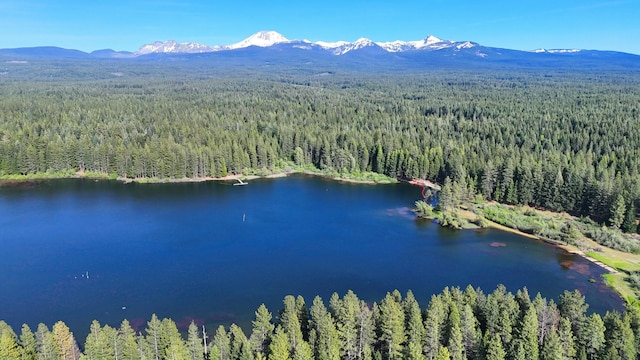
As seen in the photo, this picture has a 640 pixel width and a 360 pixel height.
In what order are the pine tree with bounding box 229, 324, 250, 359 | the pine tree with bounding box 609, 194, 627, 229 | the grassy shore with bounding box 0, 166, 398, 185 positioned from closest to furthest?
the pine tree with bounding box 229, 324, 250, 359
the pine tree with bounding box 609, 194, 627, 229
the grassy shore with bounding box 0, 166, 398, 185

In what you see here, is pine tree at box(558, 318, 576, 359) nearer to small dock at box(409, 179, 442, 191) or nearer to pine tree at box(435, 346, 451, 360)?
pine tree at box(435, 346, 451, 360)

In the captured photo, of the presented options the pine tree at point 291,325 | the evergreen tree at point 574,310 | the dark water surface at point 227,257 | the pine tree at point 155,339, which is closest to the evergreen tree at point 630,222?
the dark water surface at point 227,257

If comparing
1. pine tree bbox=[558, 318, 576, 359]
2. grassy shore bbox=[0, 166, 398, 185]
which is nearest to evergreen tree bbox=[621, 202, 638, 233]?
pine tree bbox=[558, 318, 576, 359]

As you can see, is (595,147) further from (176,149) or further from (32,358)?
(32,358)

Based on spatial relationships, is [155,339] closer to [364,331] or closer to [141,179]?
[364,331]

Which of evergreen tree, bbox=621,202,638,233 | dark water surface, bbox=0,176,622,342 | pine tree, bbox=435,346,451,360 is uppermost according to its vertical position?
pine tree, bbox=435,346,451,360

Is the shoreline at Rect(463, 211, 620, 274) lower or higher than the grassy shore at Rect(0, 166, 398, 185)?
lower
